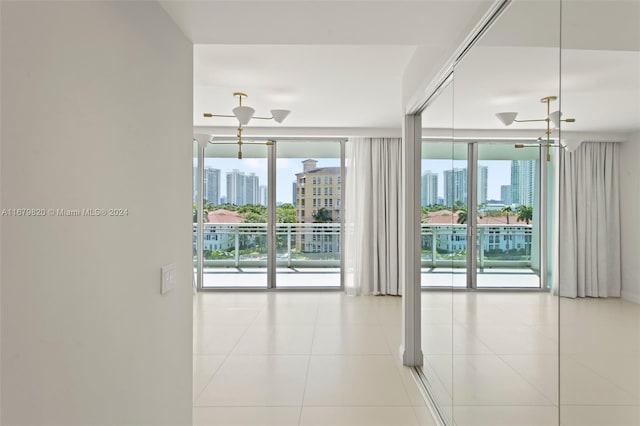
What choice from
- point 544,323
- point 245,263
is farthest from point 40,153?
point 245,263

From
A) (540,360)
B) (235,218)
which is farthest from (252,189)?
(540,360)

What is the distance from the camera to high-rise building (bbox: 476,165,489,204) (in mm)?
1713

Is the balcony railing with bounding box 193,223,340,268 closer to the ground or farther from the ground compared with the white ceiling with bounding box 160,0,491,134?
closer to the ground

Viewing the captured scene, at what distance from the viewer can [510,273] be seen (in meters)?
1.47

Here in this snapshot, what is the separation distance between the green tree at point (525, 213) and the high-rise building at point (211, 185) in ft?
17.4

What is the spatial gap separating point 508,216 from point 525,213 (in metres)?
0.14

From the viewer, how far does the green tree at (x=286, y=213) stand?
19.8 ft

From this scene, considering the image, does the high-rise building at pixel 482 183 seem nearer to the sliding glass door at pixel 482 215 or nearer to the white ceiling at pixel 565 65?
the sliding glass door at pixel 482 215

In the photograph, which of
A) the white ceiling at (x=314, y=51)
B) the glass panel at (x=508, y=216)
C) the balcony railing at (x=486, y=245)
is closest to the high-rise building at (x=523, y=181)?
the glass panel at (x=508, y=216)

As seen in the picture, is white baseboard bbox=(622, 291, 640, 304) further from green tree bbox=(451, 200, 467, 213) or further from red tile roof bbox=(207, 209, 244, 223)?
red tile roof bbox=(207, 209, 244, 223)

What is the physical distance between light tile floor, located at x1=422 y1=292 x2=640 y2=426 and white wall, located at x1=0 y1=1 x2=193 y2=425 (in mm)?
1442

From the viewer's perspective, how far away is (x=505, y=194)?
1532 millimetres

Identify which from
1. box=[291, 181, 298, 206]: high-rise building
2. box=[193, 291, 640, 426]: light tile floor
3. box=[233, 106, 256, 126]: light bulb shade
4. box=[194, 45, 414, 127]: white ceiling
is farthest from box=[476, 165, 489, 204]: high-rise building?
box=[291, 181, 298, 206]: high-rise building

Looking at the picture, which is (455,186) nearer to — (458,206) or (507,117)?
(458,206)
